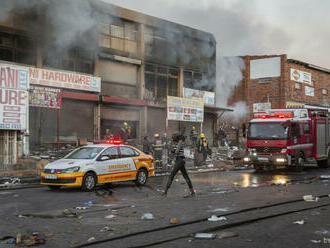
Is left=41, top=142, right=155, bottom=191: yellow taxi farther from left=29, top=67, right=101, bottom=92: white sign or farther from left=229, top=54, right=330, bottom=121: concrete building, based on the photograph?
left=229, top=54, right=330, bottom=121: concrete building

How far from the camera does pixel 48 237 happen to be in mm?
6262

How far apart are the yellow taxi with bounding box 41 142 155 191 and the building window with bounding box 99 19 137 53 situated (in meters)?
14.7

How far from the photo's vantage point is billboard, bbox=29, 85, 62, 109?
18.2 m

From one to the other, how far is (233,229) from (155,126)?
77.6 ft

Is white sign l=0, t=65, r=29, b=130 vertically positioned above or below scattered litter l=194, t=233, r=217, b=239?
above

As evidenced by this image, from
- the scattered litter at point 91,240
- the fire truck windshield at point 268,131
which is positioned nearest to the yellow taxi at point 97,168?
the scattered litter at point 91,240

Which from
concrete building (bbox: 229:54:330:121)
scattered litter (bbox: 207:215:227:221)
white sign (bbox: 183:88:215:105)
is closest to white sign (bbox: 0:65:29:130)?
scattered litter (bbox: 207:215:227:221)

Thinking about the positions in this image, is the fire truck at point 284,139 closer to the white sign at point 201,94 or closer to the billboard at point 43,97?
the billboard at point 43,97

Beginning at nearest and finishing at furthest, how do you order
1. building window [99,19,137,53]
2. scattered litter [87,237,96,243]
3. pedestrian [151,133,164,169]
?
1. scattered litter [87,237,96,243]
2. pedestrian [151,133,164,169]
3. building window [99,19,137,53]

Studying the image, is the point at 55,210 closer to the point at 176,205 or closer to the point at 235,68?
the point at 176,205

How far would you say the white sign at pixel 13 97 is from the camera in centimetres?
1730

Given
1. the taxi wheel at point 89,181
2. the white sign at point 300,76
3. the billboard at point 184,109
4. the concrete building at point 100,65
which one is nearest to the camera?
the taxi wheel at point 89,181

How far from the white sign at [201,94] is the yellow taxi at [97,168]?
17.8 m

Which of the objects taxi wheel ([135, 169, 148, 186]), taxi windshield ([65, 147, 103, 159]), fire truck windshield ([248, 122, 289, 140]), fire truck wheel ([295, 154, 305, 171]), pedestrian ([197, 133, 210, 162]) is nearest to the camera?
taxi windshield ([65, 147, 103, 159])
